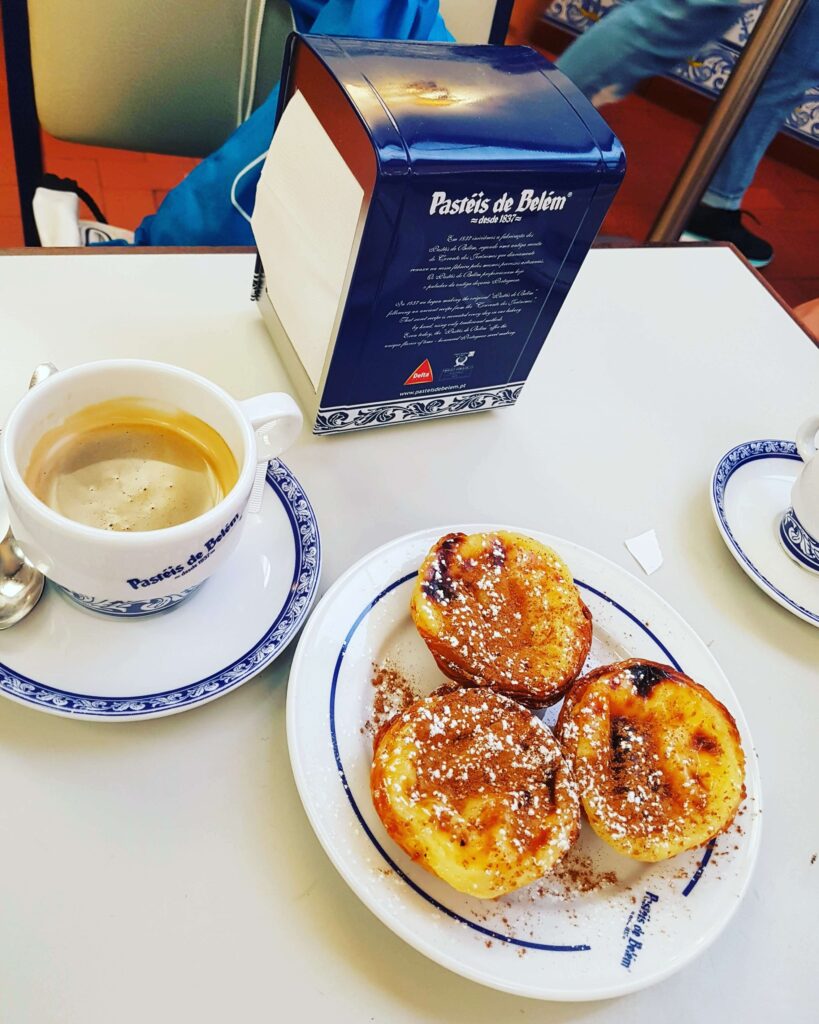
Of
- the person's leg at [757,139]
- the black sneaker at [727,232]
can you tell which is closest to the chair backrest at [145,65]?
the person's leg at [757,139]

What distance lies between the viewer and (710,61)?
323 cm

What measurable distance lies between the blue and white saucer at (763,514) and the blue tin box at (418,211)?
0.26 meters

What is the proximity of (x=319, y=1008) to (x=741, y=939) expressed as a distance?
0.30 metres

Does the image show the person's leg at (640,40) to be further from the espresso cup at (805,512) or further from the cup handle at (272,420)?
the cup handle at (272,420)

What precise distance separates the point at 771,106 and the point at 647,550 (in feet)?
7.98

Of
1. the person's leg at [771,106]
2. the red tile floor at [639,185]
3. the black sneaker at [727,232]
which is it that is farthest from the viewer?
the black sneaker at [727,232]

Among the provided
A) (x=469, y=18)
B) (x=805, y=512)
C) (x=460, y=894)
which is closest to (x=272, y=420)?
(x=460, y=894)

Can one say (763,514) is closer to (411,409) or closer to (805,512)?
(805,512)

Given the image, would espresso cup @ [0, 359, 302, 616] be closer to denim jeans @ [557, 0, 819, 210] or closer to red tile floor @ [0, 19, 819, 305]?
red tile floor @ [0, 19, 819, 305]

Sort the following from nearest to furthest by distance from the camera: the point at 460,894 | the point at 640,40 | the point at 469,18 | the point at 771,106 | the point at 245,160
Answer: the point at 460,894 < the point at 245,160 < the point at 469,18 < the point at 640,40 < the point at 771,106

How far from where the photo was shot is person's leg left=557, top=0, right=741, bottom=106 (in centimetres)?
199

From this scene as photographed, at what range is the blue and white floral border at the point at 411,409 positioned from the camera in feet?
2.54

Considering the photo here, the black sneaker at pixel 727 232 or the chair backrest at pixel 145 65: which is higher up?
the chair backrest at pixel 145 65

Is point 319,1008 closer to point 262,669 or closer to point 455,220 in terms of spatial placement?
point 262,669
